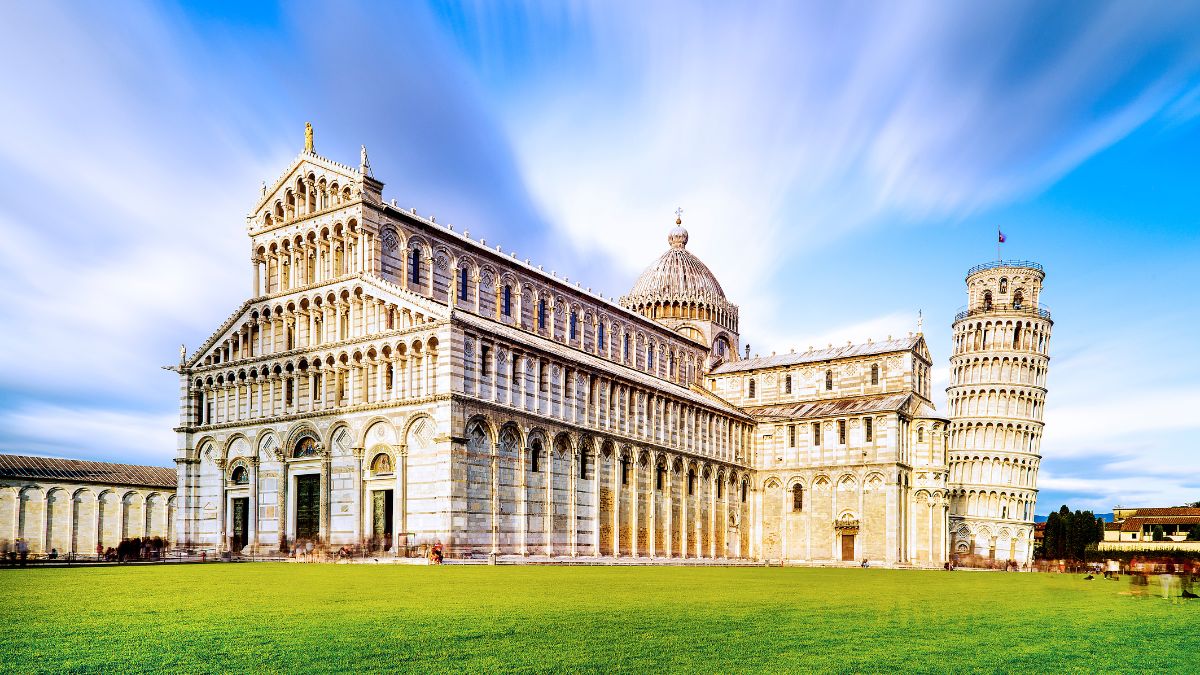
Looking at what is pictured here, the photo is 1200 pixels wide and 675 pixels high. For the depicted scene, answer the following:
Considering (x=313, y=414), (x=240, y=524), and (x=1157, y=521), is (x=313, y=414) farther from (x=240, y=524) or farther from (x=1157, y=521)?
(x=1157, y=521)

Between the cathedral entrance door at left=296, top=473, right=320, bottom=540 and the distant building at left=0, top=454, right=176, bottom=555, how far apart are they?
60.7ft

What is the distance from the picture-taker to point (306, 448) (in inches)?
1914

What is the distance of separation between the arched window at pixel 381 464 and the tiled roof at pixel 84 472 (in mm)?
25580

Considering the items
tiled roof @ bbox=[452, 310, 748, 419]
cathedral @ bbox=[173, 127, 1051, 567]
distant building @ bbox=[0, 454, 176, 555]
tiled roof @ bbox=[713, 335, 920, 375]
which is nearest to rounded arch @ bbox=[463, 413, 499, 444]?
cathedral @ bbox=[173, 127, 1051, 567]

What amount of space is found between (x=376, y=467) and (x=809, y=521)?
37127 millimetres

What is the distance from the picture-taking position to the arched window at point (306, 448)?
4812cm

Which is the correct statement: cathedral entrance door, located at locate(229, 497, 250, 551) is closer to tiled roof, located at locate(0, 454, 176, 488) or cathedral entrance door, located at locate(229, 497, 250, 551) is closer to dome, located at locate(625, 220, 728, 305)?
tiled roof, located at locate(0, 454, 176, 488)

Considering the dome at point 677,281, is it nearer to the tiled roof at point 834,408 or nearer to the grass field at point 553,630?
the tiled roof at point 834,408

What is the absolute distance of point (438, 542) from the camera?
1650 inches

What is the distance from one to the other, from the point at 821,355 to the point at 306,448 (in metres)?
43.9

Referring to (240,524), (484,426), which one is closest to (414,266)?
(484,426)

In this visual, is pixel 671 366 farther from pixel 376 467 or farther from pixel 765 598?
pixel 765 598

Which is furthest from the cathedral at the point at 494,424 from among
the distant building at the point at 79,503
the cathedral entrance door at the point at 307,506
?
the distant building at the point at 79,503

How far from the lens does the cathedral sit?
44594 mm
